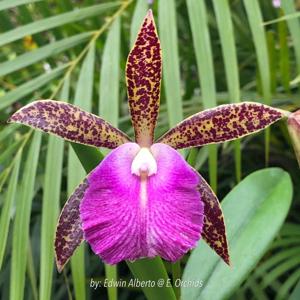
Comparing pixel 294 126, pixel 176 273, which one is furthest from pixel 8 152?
pixel 294 126

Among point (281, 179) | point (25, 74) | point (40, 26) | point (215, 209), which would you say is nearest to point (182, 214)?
point (215, 209)

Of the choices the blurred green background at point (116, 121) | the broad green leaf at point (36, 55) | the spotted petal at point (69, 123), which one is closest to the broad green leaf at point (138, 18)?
the blurred green background at point (116, 121)

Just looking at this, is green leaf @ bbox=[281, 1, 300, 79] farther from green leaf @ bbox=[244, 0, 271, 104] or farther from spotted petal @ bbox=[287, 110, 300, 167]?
spotted petal @ bbox=[287, 110, 300, 167]

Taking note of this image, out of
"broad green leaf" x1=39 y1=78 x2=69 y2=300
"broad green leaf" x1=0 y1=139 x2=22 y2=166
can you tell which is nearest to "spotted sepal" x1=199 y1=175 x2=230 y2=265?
"broad green leaf" x1=39 y1=78 x2=69 y2=300

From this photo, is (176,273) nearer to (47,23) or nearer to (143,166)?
(143,166)

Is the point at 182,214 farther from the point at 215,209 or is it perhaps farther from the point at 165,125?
the point at 165,125
